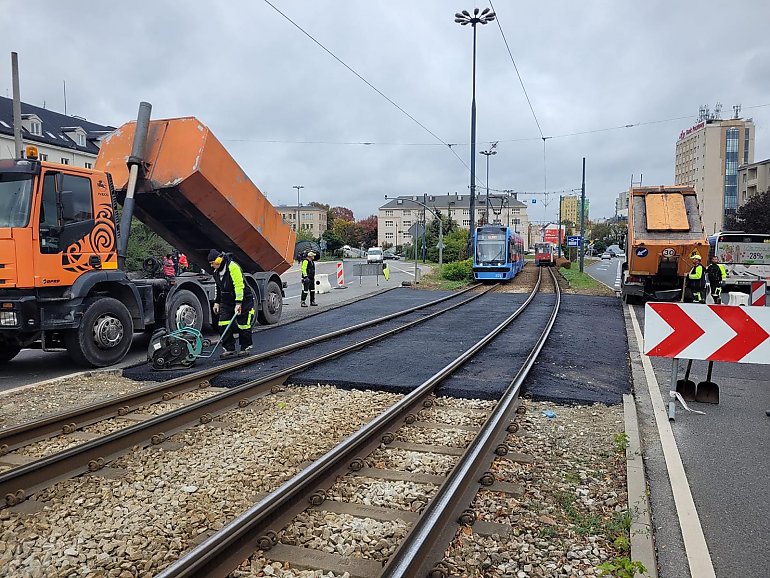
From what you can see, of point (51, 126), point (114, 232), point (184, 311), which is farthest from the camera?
point (51, 126)

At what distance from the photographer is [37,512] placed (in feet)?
14.0

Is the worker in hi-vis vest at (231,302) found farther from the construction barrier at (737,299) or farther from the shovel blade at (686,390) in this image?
the construction barrier at (737,299)

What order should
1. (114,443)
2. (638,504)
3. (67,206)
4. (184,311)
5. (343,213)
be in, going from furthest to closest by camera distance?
(343,213) → (184,311) → (67,206) → (114,443) → (638,504)

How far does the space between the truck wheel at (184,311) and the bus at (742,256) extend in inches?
763

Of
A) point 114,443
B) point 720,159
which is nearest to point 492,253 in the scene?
point 114,443

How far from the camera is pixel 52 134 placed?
54125 millimetres

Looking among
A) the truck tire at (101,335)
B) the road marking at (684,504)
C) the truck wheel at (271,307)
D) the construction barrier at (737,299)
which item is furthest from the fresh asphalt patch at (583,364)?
the truck wheel at (271,307)

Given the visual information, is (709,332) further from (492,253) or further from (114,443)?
(492,253)

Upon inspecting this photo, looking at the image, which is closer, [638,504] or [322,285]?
[638,504]

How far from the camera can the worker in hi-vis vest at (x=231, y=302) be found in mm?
9727

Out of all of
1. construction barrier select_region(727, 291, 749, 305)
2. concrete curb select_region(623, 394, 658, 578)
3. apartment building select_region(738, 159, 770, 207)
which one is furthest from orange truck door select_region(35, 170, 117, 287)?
apartment building select_region(738, 159, 770, 207)

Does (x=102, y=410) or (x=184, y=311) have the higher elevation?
(x=184, y=311)

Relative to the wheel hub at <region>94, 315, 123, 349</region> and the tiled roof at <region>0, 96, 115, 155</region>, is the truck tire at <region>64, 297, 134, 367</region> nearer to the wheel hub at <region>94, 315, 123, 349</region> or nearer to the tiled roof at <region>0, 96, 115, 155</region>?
the wheel hub at <region>94, 315, 123, 349</region>

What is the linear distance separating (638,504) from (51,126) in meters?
62.1
